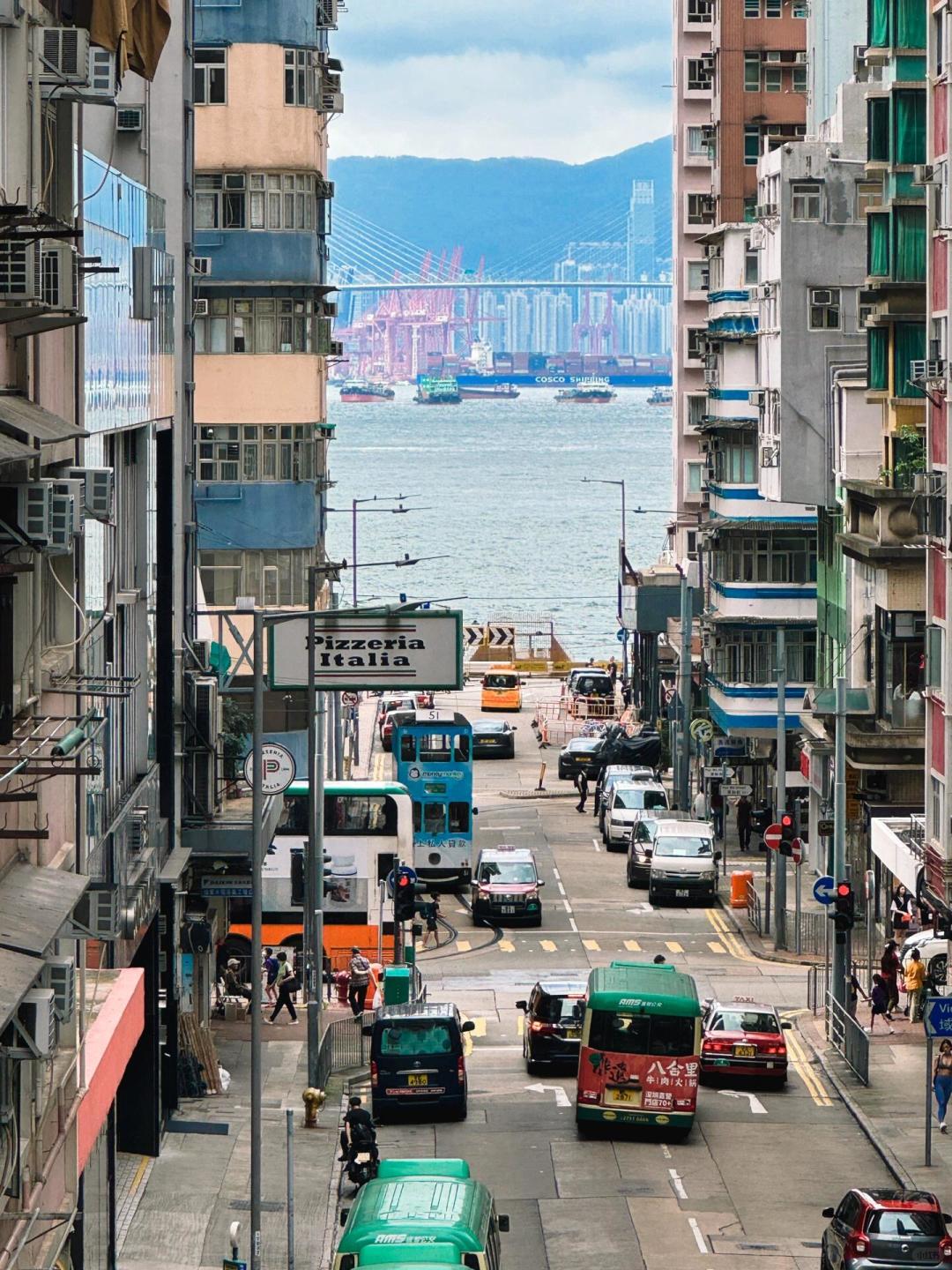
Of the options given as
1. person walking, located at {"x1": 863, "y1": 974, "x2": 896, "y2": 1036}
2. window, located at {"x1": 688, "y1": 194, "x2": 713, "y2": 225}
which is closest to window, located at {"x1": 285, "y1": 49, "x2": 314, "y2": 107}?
person walking, located at {"x1": 863, "y1": 974, "x2": 896, "y2": 1036}

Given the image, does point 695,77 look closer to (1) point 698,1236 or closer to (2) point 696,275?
(2) point 696,275

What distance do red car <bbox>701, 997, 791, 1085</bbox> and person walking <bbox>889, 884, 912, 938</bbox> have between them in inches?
483

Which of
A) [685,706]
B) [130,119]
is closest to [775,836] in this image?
[685,706]

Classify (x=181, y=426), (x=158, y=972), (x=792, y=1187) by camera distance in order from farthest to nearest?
(x=181, y=426), (x=158, y=972), (x=792, y=1187)

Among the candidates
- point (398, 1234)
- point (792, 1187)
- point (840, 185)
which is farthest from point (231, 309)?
point (398, 1234)

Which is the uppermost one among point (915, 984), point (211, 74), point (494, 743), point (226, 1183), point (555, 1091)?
point (211, 74)

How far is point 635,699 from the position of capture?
337ft

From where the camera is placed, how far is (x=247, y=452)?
58.0 metres

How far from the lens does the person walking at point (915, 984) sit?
44938 mm

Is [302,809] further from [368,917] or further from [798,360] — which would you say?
[798,360]

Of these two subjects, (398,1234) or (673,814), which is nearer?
(398,1234)

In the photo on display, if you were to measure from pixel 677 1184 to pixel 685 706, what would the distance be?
43.0 metres

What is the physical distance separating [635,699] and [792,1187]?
231 ft

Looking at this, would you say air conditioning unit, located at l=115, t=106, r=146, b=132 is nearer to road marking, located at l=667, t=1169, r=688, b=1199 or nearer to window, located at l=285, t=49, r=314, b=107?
road marking, located at l=667, t=1169, r=688, b=1199
